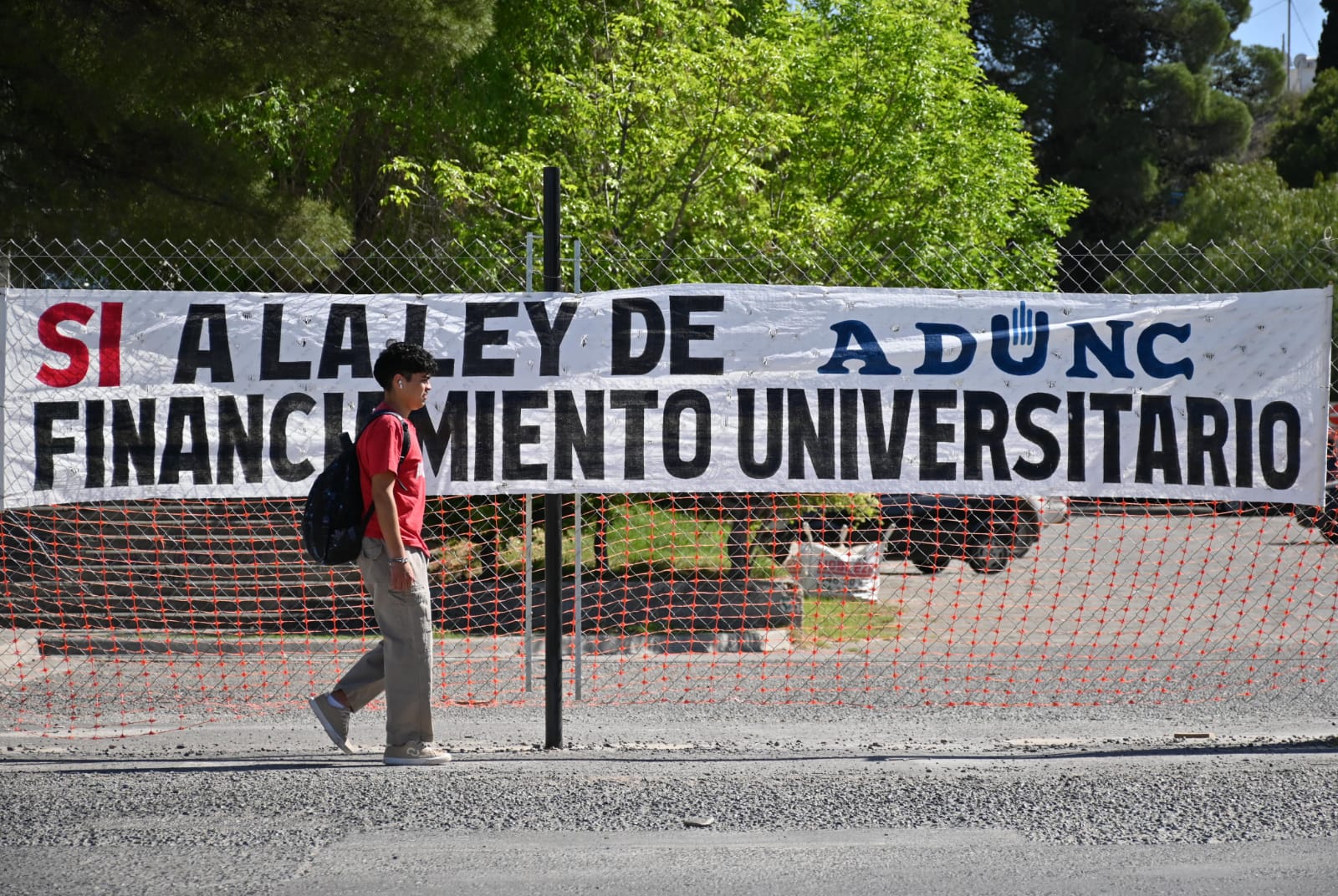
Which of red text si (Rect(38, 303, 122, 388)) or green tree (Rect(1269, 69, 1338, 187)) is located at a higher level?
green tree (Rect(1269, 69, 1338, 187))

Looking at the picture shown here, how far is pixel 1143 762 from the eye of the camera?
575 centimetres

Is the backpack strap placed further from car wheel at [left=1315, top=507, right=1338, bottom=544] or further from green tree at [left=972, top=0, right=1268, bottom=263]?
green tree at [left=972, top=0, right=1268, bottom=263]

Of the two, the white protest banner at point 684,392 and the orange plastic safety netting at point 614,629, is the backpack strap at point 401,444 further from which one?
the orange plastic safety netting at point 614,629

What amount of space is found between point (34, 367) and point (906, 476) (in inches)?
173

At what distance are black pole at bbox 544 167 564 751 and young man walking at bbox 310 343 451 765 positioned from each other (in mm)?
575

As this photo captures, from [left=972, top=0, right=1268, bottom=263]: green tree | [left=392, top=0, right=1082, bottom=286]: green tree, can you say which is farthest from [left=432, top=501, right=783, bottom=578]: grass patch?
[left=972, top=0, right=1268, bottom=263]: green tree

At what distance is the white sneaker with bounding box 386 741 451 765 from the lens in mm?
5703

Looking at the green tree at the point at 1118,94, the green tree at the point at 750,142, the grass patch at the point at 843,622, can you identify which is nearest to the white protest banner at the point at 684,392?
the grass patch at the point at 843,622

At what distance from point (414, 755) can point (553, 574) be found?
1033 mm

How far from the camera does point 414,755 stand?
18.7 feet

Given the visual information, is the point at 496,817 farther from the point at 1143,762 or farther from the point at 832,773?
the point at 1143,762

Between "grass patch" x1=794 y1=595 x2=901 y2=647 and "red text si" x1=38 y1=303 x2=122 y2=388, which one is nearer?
"red text si" x1=38 y1=303 x2=122 y2=388

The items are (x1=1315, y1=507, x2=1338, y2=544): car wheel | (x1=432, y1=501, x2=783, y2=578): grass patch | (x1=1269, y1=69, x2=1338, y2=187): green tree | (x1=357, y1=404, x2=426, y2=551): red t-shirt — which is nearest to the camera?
(x1=357, y1=404, x2=426, y2=551): red t-shirt

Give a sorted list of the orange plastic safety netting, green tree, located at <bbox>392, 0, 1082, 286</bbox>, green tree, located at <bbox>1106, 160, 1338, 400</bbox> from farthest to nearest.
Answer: green tree, located at <bbox>1106, 160, 1338, 400</bbox> → green tree, located at <bbox>392, 0, 1082, 286</bbox> → the orange plastic safety netting
